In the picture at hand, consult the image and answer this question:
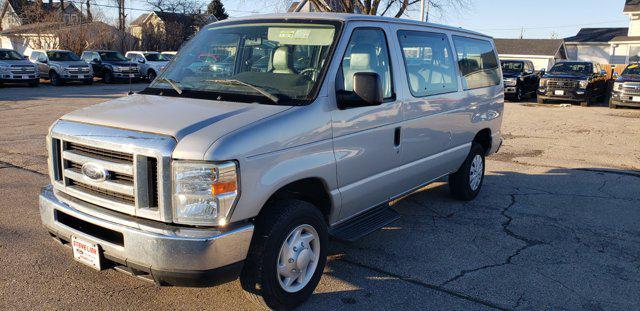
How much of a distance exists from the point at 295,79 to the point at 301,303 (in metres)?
1.62

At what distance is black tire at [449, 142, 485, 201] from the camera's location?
618cm

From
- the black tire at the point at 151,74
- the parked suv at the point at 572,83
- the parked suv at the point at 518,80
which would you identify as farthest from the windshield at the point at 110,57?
the parked suv at the point at 572,83

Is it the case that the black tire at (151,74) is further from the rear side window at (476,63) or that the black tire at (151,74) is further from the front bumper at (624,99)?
the rear side window at (476,63)

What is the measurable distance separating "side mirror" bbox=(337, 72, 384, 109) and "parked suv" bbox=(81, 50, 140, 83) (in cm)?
2601

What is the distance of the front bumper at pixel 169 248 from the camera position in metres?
2.93

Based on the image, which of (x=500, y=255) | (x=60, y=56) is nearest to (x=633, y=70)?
(x=500, y=255)

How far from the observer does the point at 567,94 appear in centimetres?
2000

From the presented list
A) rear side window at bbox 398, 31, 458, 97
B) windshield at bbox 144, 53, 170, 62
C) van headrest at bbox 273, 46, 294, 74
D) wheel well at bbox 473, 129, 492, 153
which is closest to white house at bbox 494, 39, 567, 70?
windshield at bbox 144, 53, 170, 62

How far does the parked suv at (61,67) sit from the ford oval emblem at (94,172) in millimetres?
24599

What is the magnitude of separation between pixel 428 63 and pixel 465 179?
5.90 ft

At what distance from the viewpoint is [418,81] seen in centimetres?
482

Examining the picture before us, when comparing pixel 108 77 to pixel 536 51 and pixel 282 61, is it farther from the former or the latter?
pixel 536 51

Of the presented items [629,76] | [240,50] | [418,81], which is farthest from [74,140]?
[629,76]

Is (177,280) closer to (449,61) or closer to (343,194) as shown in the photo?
(343,194)
